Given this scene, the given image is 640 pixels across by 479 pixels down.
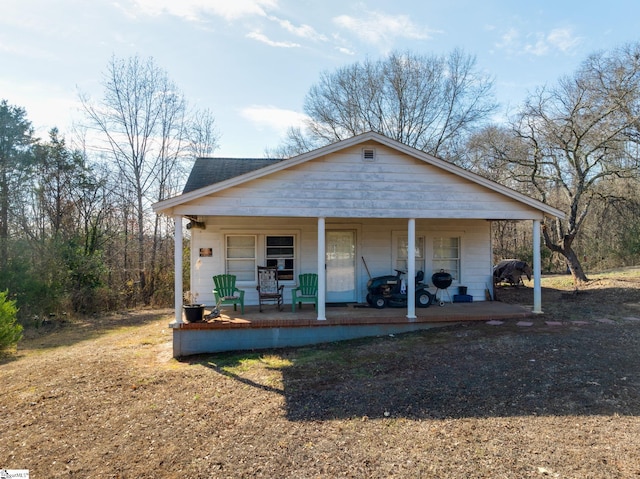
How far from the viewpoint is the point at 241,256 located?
9.12m

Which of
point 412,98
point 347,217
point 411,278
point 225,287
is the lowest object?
point 225,287

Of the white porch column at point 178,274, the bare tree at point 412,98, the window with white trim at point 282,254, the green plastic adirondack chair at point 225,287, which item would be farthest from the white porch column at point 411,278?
the bare tree at point 412,98

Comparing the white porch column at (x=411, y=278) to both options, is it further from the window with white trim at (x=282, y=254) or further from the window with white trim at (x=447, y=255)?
the window with white trim at (x=282, y=254)

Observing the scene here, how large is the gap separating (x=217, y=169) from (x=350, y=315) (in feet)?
19.6

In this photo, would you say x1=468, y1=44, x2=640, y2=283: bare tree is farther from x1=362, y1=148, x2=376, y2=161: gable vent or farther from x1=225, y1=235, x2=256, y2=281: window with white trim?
x1=225, y1=235, x2=256, y2=281: window with white trim

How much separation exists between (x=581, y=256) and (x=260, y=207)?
66.0ft

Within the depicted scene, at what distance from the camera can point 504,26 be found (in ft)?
39.8

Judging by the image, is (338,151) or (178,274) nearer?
(178,274)

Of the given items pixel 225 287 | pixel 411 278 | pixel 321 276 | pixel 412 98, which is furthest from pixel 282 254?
pixel 412 98

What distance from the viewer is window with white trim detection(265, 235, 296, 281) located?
9156 mm

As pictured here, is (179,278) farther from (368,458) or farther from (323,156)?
(368,458)

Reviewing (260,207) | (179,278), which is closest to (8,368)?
(179,278)

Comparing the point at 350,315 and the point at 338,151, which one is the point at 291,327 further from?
the point at 338,151

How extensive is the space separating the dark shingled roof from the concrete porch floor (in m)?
3.48
